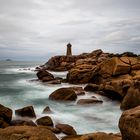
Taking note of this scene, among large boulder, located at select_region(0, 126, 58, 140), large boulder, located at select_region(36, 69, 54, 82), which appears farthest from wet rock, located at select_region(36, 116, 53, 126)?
large boulder, located at select_region(36, 69, 54, 82)

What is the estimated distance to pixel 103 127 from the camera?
14766 mm

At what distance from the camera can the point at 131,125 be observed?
24.6 ft

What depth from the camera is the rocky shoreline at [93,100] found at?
8188mm

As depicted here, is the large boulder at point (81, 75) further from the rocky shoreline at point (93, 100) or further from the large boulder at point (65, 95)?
the large boulder at point (65, 95)

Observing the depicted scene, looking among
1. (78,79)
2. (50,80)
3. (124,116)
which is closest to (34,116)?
(124,116)

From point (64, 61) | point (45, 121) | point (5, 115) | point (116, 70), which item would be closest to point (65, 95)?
point (116, 70)

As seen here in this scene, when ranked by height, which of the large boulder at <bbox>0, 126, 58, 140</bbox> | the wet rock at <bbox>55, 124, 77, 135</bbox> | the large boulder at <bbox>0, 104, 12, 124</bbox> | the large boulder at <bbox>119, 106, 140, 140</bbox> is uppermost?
the large boulder at <bbox>119, 106, 140, 140</bbox>

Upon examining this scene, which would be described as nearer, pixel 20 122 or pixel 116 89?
pixel 20 122

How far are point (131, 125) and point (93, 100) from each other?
44.5 feet

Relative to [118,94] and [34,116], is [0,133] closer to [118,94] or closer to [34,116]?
[34,116]

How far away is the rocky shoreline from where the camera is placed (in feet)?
26.9

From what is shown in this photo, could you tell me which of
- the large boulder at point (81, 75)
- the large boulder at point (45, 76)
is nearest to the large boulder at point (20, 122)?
the large boulder at point (81, 75)

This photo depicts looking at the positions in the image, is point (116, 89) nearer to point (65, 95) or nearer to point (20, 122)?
point (65, 95)

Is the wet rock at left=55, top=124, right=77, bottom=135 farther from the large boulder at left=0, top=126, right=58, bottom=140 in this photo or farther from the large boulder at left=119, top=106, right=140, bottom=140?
the large boulder at left=119, top=106, right=140, bottom=140
